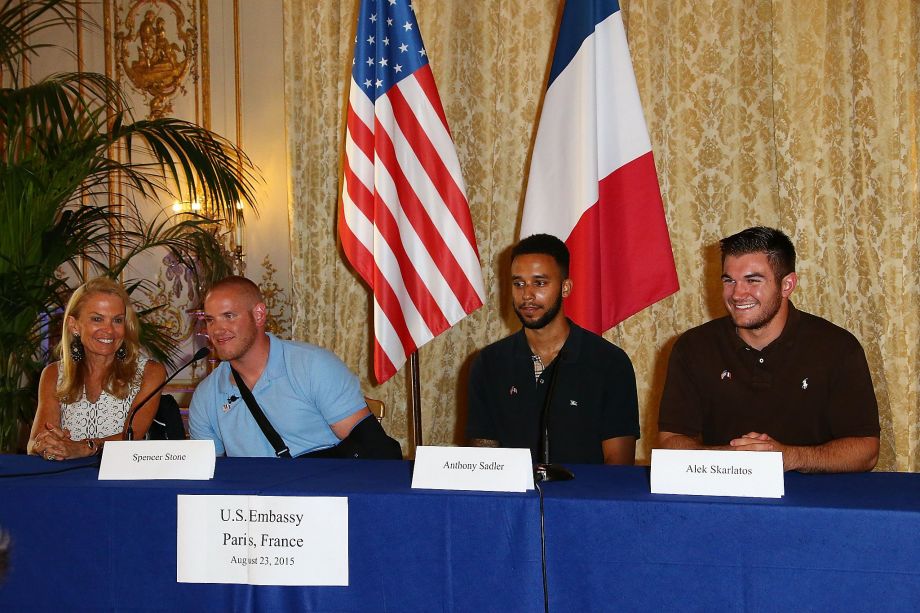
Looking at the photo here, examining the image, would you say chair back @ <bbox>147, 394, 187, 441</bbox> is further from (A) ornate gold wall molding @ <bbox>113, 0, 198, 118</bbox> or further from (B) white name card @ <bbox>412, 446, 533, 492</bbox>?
(A) ornate gold wall molding @ <bbox>113, 0, 198, 118</bbox>

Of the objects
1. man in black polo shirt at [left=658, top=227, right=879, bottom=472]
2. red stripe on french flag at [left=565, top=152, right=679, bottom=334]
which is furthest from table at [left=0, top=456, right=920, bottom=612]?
red stripe on french flag at [left=565, top=152, right=679, bottom=334]

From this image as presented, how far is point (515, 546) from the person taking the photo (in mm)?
1765

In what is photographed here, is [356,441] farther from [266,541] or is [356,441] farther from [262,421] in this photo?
[266,541]

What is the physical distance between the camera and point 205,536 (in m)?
1.91

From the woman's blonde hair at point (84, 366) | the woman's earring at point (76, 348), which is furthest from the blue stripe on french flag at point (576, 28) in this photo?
the woman's earring at point (76, 348)

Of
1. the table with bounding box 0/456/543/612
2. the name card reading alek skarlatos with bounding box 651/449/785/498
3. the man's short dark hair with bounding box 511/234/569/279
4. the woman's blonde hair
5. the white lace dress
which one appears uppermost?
the man's short dark hair with bounding box 511/234/569/279

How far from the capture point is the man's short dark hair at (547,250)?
312 centimetres

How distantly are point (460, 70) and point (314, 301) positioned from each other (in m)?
1.50

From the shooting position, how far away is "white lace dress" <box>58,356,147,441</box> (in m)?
3.12

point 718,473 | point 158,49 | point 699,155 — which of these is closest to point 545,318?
point 718,473

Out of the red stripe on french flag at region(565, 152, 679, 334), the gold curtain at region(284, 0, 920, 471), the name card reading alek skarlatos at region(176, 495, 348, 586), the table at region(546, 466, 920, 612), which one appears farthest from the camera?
the gold curtain at region(284, 0, 920, 471)

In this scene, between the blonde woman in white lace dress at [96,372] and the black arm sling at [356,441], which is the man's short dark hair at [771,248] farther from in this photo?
the blonde woman in white lace dress at [96,372]

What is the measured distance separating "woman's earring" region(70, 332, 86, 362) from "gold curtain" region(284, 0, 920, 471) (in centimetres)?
196

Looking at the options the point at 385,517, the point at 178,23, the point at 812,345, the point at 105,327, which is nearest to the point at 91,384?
the point at 105,327
